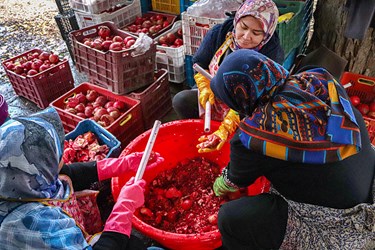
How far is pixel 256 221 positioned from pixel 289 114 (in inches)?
23.0

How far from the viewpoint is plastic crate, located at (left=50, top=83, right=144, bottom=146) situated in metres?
2.58

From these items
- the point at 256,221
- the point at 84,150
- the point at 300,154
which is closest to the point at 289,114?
the point at 300,154

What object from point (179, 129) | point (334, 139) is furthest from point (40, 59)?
point (334, 139)

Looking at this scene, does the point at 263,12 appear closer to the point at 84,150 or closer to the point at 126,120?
the point at 126,120

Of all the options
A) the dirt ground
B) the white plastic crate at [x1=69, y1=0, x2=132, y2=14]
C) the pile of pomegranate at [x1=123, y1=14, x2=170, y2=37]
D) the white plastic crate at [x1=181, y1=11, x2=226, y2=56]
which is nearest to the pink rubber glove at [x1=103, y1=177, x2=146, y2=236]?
the white plastic crate at [x1=181, y1=11, x2=226, y2=56]

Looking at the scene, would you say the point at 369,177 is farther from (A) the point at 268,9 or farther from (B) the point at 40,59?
(B) the point at 40,59

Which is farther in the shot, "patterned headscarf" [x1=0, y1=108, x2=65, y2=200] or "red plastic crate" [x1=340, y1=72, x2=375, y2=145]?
"red plastic crate" [x1=340, y1=72, x2=375, y2=145]

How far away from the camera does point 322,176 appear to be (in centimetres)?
133

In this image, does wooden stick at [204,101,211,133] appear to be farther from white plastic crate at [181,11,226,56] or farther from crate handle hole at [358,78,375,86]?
crate handle hole at [358,78,375,86]

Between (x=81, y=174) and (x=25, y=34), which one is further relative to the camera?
(x=25, y=34)

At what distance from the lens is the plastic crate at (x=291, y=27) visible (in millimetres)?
2674

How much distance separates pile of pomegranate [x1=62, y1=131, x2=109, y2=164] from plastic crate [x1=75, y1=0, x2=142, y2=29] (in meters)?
1.73

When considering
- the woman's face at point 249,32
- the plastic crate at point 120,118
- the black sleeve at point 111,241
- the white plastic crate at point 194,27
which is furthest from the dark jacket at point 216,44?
the black sleeve at point 111,241

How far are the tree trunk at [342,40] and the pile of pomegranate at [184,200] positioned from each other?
1590 millimetres
